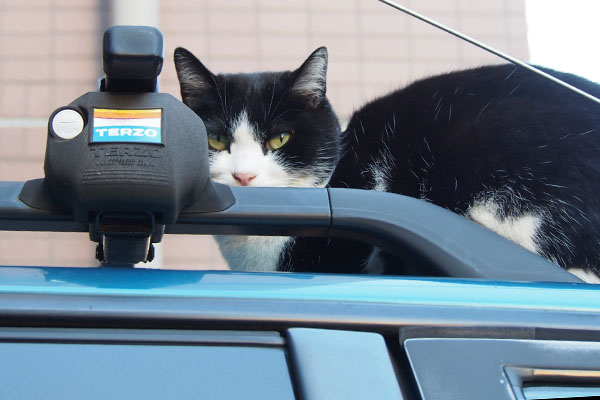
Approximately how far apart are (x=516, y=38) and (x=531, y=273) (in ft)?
7.82

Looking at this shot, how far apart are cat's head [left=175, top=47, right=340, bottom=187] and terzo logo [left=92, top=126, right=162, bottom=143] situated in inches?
35.4

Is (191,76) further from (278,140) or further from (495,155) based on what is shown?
(495,155)

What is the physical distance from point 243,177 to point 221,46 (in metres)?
1.40

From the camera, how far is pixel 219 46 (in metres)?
2.73

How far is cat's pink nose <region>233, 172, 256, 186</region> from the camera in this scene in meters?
1.45

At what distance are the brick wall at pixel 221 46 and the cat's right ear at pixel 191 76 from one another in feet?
2.97

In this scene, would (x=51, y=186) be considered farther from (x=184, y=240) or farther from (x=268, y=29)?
(x=268, y=29)

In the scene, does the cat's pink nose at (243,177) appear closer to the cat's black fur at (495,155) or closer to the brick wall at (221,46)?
the cat's black fur at (495,155)

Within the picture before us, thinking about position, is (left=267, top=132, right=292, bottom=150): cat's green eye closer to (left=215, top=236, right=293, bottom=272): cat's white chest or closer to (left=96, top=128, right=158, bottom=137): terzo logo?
(left=215, top=236, right=293, bottom=272): cat's white chest

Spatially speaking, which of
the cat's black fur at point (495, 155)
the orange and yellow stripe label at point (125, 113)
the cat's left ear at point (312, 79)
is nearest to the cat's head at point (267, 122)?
the cat's left ear at point (312, 79)

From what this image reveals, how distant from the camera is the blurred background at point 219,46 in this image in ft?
8.34

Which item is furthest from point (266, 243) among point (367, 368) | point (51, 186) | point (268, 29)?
point (268, 29)

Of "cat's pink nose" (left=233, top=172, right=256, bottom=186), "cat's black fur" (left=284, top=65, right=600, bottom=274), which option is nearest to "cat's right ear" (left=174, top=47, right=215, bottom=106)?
"cat's pink nose" (left=233, top=172, right=256, bottom=186)

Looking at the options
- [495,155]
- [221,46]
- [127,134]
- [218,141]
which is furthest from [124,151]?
[221,46]
